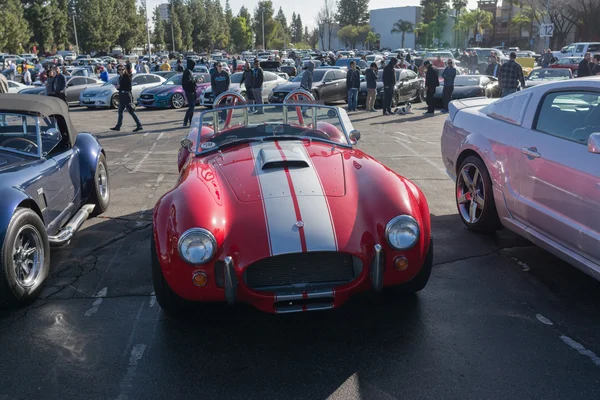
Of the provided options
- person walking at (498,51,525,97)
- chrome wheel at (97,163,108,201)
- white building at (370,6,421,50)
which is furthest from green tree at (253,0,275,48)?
chrome wheel at (97,163,108,201)

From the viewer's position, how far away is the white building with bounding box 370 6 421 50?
11084cm

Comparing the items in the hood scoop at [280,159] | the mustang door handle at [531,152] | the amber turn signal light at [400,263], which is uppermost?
the hood scoop at [280,159]

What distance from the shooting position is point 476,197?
572 centimetres

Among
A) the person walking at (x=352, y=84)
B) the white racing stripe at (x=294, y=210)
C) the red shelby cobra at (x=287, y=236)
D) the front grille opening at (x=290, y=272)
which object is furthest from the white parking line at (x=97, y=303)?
the person walking at (x=352, y=84)

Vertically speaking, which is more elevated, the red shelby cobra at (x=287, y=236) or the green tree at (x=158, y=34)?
the green tree at (x=158, y=34)

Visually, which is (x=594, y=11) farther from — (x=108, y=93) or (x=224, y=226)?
(x=224, y=226)

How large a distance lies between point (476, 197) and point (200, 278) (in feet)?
11.2

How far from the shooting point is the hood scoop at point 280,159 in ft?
14.2

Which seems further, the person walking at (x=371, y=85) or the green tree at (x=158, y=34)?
the green tree at (x=158, y=34)

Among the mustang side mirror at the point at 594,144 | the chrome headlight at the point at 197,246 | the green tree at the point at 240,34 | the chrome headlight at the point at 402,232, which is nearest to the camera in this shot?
the chrome headlight at the point at 197,246

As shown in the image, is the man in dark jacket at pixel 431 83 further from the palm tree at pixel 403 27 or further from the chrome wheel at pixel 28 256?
the palm tree at pixel 403 27

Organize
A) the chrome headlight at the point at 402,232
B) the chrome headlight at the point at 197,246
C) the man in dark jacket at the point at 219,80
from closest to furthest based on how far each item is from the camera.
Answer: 1. the chrome headlight at the point at 197,246
2. the chrome headlight at the point at 402,232
3. the man in dark jacket at the point at 219,80

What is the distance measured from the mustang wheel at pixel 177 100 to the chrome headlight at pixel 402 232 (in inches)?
690

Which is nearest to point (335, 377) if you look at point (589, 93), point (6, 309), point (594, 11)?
point (6, 309)
